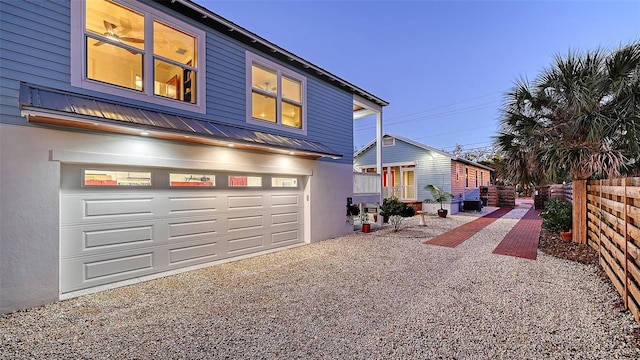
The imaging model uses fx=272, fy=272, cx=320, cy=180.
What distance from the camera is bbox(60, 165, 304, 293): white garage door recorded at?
4.31 m

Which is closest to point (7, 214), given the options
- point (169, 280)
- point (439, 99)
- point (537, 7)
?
point (169, 280)

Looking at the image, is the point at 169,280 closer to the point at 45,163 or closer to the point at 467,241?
the point at 45,163

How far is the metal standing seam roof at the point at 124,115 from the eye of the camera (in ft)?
11.7

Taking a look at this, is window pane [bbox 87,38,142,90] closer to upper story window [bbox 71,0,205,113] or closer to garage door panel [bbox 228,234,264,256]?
upper story window [bbox 71,0,205,113]

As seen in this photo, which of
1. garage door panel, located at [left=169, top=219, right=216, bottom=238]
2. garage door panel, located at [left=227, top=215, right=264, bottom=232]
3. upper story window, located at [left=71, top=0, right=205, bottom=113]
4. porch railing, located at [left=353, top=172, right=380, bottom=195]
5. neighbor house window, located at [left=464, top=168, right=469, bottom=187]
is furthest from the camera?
neighbor house window, located at [left=464, top=168, right=469, bottom=187]

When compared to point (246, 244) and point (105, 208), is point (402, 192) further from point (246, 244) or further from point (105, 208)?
point (105, 208)

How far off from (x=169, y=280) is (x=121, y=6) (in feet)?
16.2

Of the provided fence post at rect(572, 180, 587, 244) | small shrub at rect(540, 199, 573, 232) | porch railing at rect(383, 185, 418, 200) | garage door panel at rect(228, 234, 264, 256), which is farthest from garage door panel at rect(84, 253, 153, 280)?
porch railing at rect(383, 185, 418, 200)

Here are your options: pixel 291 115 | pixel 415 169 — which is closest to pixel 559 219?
pixel 291 115

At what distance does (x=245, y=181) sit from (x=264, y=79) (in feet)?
9.41

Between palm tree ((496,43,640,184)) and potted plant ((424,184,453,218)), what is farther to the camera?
potted plant ((424,184,453,218))

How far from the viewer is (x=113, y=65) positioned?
16.4 ft

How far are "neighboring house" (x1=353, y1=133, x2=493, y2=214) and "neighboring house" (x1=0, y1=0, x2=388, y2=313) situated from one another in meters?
9.43

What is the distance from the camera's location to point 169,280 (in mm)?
4957
